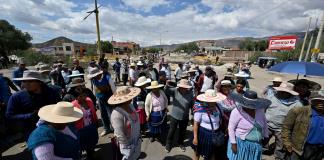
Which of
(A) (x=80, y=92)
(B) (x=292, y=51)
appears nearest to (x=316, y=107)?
(A) (x=80, y=92)

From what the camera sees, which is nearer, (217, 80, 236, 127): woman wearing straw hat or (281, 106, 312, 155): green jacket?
(281, 106, 312, 155): green jacket

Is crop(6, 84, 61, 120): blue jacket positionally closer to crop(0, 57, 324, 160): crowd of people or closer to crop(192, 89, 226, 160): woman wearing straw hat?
crop(0, 57, 324, 160): crowd of people

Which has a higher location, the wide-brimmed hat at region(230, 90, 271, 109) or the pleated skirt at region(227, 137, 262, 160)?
the wide-brimmed hat at region(230, 90, 271, 109)

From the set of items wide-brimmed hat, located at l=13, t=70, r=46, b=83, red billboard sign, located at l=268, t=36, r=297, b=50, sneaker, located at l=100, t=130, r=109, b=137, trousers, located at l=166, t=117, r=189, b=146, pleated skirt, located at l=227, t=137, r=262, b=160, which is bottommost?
sneaker, located at l=100, t=130, r=109, b=137

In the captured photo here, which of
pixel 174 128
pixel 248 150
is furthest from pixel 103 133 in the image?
pixel 248 150

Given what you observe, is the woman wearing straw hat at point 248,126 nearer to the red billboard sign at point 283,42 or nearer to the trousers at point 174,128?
the trousers at point 174,128

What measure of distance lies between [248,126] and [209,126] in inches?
27.0

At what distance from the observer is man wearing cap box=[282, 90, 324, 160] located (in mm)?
2762

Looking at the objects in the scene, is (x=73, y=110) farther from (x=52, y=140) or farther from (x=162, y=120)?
(x=162, y=120)

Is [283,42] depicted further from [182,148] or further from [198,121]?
[198,121]

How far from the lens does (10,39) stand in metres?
37.6

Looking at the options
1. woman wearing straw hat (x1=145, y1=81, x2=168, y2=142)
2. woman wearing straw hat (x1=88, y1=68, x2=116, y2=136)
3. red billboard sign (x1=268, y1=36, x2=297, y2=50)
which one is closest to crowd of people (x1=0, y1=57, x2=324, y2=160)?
woman wearing straw hat (x1=145, y1=81, x2=168, y2=142)

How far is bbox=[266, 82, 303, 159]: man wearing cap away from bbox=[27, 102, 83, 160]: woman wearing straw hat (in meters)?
3.54

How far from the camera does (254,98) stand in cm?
269
